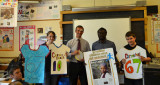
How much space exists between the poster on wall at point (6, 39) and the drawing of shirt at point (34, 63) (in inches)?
75.9

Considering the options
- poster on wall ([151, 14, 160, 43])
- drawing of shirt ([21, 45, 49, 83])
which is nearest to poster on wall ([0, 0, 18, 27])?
drawing of shirt ([21, 45, 49, 83])

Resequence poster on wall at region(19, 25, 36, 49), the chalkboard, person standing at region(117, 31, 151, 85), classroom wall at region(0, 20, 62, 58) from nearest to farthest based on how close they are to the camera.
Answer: person standing at region(117, 31, 151, 85), the chalkboard, classroom wall at region(0, 20, 62, 58), poster on wall at region(19, 25, 36, 49)

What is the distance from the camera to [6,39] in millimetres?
3645

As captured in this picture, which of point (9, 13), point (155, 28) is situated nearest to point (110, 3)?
point (155, 28)

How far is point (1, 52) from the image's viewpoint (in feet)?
12.0

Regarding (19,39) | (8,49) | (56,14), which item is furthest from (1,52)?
(56,14)

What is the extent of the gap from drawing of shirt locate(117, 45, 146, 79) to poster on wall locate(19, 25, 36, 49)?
2382 millimetres

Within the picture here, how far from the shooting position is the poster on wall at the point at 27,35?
139 inches

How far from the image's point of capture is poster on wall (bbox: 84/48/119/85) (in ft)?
6.39

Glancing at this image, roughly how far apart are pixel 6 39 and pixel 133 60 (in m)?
3.17

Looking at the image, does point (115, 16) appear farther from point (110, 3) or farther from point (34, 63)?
point (34, 63)

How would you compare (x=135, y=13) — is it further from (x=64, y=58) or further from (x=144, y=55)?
(x=64, y=58)

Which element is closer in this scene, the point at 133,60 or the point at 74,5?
the point at 133,60

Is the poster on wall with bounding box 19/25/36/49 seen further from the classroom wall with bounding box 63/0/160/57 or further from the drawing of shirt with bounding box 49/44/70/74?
the drawing of shirt with bounding box 49/44/70/74
